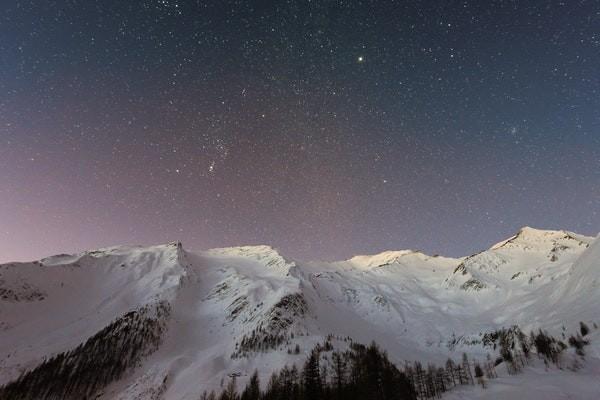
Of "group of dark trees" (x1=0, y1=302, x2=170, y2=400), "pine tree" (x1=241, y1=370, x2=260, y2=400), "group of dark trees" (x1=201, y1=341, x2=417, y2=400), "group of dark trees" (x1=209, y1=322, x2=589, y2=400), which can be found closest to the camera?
"group of dark trees" (x1=209, y1=322, x2=589, y2=400)

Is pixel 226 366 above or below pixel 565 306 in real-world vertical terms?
below

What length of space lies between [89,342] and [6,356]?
3370 centimetres

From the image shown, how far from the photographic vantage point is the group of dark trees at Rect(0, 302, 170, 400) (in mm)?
159750

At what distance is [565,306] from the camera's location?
196375 mm

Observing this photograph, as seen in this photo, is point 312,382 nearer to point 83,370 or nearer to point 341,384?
point 341,384

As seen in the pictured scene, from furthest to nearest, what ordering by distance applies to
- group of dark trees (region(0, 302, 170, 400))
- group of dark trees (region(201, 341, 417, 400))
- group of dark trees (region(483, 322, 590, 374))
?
1. group of dark trees (region(0, 302, 170, 400))
2. group of dark trees (region(201, 341, 417, 400))
3. group of dark trees (region(483, 322, 590, 374))

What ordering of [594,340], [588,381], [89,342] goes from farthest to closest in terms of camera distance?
1. [89,342]
2. [594,340]
3. [588,381]

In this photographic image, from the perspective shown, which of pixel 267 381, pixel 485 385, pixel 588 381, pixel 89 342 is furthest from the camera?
pixel 89 342

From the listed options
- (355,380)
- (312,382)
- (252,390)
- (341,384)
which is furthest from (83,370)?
(355,380)

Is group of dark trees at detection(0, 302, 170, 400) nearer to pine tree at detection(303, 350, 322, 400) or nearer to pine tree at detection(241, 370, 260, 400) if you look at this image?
pine tree at detection(241, 370, 260, 400)

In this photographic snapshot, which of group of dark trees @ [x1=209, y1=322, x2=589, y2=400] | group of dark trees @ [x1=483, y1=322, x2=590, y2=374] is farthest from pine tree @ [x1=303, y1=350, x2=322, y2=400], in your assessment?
group of dark trees @ [x1=483, y1=322, x2=590, y2=374]

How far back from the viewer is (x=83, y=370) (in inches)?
6875

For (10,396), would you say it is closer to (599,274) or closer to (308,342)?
(308,342)

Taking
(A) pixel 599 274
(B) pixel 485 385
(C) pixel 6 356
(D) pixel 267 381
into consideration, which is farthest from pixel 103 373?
(A) pixel 599 274
